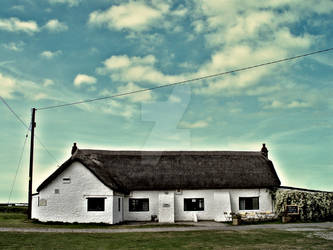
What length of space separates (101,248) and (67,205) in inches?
538

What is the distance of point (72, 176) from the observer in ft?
102

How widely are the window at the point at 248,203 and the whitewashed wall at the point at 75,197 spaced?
40.9 ft

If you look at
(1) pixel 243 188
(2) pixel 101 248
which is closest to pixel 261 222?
(1) pixel 243 188

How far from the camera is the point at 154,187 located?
116 feet

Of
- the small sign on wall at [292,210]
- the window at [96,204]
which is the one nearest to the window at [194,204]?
the small sign on wall at [292,210]

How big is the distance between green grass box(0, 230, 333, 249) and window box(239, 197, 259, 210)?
1226 centimetres

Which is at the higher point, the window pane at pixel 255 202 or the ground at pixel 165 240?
the window pane at pixel 255 202

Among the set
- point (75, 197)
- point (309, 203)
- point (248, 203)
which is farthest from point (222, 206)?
point (75, 197)

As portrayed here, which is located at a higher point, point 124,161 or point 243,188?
point 124,161

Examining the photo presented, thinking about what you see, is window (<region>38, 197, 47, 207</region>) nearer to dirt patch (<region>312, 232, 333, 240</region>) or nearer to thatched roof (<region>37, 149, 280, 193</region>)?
thatched roof (<region>37, 149, 280, 193</region>)

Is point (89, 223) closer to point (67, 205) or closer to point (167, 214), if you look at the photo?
point (67, 205)

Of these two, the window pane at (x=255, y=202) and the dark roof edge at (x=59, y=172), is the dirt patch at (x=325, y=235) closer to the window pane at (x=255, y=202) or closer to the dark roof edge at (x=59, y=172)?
the window pane at (x=255, y=202)

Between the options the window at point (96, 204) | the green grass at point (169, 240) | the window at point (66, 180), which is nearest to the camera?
the green grass at point (169, 240)

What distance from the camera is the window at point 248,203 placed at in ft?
120
